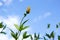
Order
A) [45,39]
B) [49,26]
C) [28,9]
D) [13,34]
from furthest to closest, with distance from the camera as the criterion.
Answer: [49,26], [45,39], [28,9], [13,34]

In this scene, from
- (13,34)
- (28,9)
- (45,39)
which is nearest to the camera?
(13,34)

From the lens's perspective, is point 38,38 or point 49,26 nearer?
point 38,38

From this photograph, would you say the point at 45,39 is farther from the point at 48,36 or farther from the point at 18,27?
the point at 18,27

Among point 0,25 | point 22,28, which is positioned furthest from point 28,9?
point 0,25

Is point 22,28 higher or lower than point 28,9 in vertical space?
lower

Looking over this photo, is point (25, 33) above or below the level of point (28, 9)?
below

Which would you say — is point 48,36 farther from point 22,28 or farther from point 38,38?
point 22,28

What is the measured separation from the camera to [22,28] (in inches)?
63.2

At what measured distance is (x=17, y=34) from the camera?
1537 millimetres

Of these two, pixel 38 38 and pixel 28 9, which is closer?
pixel 28 9

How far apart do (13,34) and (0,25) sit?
64cm

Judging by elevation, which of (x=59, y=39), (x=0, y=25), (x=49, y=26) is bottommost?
(x=59, y=39)

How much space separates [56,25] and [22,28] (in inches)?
51.5

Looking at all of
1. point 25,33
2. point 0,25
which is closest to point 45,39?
point 25,33
